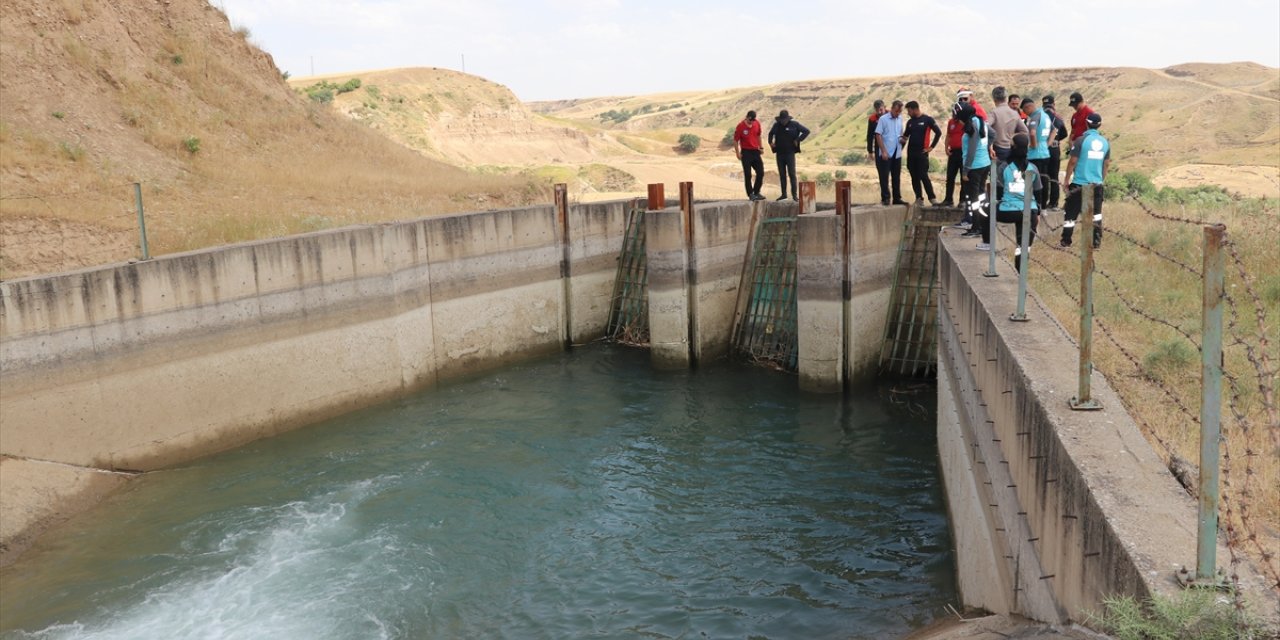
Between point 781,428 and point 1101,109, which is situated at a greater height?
point 1101,109

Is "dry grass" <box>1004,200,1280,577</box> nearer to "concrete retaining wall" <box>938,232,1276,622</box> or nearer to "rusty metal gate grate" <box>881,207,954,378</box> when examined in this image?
"concrete retaining wall" <box>938,232,1276,622</box>

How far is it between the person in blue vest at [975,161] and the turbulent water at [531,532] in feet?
10.8

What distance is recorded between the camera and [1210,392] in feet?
12.2

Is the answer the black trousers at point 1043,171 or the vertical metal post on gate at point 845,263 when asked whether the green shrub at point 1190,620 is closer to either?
the black trousers at point 1043,171

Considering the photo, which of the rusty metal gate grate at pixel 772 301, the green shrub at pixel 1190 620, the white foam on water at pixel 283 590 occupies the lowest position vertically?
the white foam on water at pixel 283 590

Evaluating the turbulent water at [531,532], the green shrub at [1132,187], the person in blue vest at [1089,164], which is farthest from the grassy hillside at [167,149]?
the green shrub at [1132,187]

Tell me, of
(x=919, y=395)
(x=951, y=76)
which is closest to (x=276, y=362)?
(x=919, y=395)

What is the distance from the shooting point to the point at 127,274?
13.5 m

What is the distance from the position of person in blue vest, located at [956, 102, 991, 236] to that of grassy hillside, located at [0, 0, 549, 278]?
12.0 metres

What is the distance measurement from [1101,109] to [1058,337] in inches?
3253

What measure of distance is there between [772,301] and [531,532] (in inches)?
333

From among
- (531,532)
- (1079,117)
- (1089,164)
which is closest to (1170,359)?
(1089,164)

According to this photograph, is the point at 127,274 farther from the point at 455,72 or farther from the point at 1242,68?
the point at 1242,68

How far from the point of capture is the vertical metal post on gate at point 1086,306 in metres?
5.64
